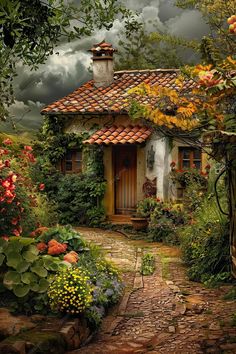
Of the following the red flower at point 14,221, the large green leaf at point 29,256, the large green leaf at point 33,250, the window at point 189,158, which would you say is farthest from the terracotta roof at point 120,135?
the large green leaf at point 29,256

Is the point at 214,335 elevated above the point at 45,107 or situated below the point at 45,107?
below

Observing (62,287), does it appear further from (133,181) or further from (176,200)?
(133,181)

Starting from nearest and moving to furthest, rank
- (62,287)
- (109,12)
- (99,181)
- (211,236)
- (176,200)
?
(109,12), (62,287), (211,236), (176,200), (99,181)

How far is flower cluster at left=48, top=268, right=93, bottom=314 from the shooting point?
6.68 m

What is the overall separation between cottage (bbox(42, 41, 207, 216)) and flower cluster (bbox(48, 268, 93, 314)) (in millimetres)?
8960

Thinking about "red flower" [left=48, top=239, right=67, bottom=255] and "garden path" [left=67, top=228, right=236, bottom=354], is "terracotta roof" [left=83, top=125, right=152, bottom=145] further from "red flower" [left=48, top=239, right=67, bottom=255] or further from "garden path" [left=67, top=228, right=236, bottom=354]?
"red flower" [left=48, top=239, right=67, bottom=255]

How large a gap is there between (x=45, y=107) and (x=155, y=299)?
418 inches

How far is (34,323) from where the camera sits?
6391 mm

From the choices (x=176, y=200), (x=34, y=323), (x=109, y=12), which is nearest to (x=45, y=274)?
(x=34, y=323)

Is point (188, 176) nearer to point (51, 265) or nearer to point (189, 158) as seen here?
point (189, 158)

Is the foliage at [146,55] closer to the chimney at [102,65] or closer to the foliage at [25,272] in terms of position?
the chimney at [102,65]

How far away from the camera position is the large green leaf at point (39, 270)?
7.07 m

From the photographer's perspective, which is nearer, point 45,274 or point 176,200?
point 45,274

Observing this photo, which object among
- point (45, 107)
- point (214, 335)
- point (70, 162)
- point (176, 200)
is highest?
point (45, 107)
